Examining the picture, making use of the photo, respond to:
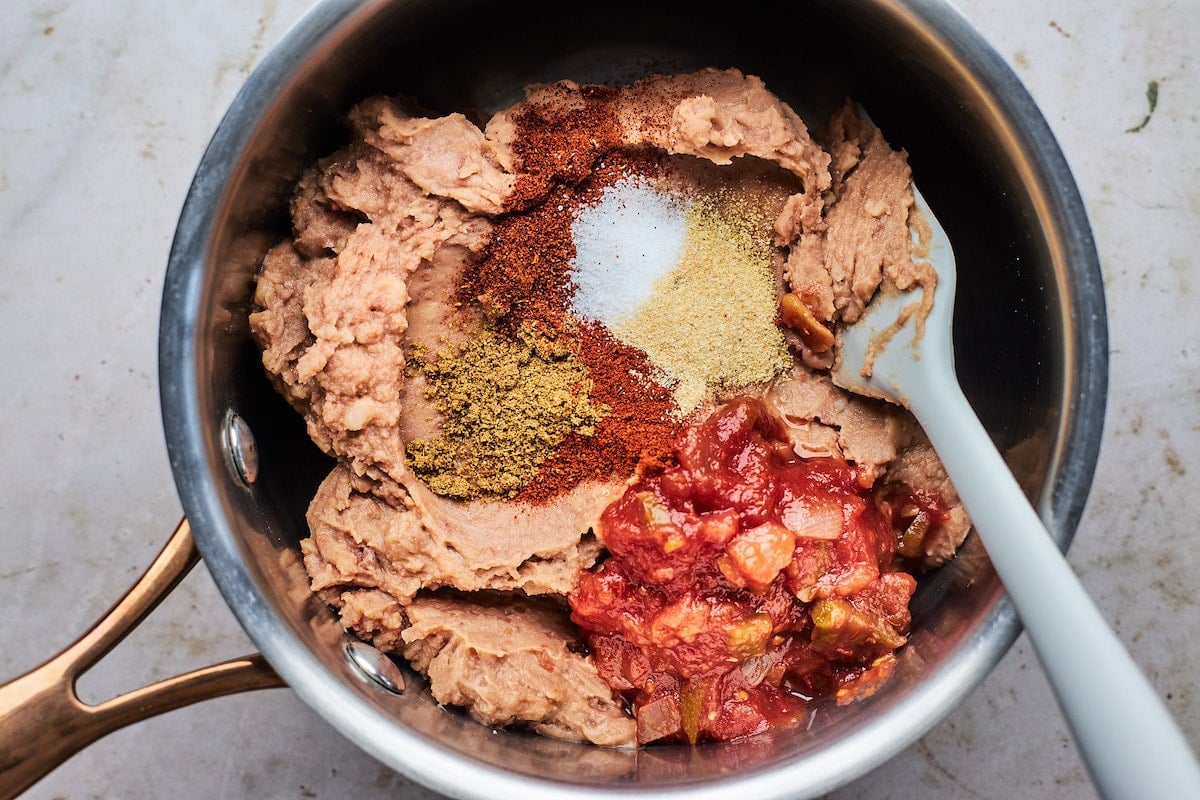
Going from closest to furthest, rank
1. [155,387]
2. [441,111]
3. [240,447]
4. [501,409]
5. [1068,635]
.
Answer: [1068,635] → [240,447] → [501,409] → [441,111] → [155,387]

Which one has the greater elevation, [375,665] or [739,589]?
[739,589]

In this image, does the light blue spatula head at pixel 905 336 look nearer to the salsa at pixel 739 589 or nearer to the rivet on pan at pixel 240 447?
the salsa at pixel 739 589

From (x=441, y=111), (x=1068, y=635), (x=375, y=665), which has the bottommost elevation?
(x=375, y=665)

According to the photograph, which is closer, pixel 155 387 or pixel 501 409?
pixel 501 409

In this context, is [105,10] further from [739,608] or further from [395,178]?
[739,608]

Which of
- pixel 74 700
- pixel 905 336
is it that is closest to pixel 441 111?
pixel 905 336

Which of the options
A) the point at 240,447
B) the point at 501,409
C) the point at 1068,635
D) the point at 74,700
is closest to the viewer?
the point at 1068,635

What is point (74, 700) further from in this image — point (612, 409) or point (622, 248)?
point (622, 248)
